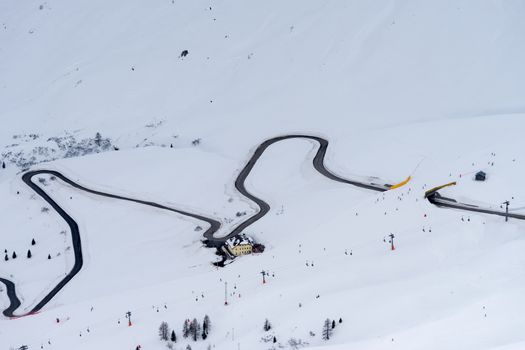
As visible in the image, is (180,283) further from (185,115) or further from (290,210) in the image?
(185,115)

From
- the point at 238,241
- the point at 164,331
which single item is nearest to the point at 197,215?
the point at 238,241

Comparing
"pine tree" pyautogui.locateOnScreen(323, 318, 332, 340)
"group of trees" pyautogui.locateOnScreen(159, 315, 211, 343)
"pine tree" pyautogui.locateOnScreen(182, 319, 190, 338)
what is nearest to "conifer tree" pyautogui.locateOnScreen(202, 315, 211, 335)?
"group of trees" pyautogui.locateOnScreen(159, 315, 211, 343)

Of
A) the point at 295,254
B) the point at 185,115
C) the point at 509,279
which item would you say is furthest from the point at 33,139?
the point at 509,279

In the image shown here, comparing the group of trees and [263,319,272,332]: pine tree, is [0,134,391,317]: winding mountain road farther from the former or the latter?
[263,319,272,332]: pine tree

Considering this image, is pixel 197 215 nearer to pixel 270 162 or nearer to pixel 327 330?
pixel 270 162

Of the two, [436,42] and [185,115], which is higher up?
[436,42]

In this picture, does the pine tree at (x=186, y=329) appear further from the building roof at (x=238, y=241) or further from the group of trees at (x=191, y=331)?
the building roof at (x=238, y=241)
